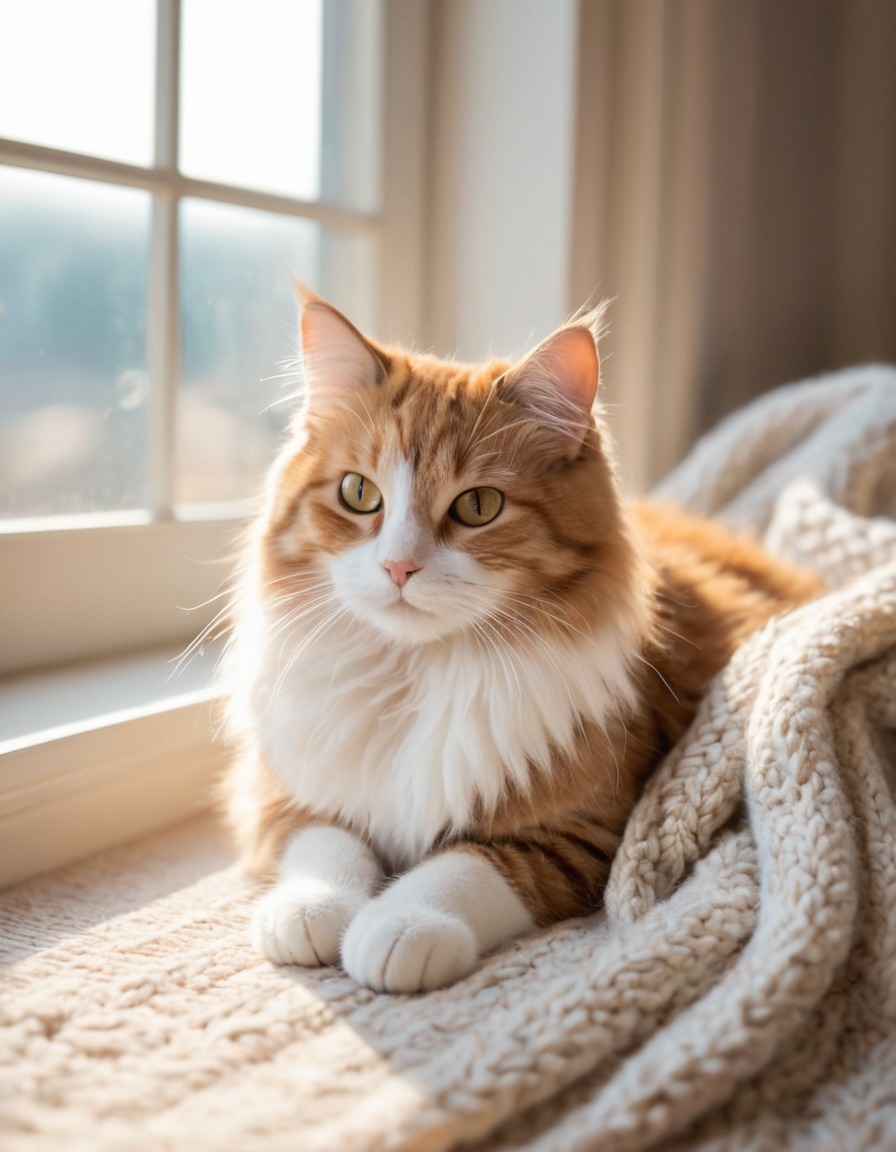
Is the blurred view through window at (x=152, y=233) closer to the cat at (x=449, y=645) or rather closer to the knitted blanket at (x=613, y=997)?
the cat at (x=449, y=645)

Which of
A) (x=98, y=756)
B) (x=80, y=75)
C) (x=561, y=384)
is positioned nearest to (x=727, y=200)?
(x=561, y=384)

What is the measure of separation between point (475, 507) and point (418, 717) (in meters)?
0.26

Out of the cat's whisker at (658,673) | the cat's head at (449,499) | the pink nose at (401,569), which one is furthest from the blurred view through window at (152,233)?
the cat's whisker at (658,673)

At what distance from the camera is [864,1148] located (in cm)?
76

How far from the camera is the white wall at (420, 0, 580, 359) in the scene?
1.87m

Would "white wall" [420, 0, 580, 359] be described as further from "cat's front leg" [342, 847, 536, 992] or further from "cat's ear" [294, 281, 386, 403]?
"cat's front leg" [342, 847, 536, 992]

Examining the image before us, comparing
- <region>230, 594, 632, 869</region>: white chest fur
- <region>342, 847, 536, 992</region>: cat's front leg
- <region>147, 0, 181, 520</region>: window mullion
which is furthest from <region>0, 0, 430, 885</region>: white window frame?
<region>342, 847, 536, 992</region>: cat's front leg

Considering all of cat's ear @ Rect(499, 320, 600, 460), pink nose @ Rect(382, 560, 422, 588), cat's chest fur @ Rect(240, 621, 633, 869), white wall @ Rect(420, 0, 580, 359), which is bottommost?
cat's chest fur @ Rect(240, 621, 633, 869)

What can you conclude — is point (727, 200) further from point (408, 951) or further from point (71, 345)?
point (408, 951)

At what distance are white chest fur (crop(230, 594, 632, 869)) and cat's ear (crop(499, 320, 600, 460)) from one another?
253 millimetres

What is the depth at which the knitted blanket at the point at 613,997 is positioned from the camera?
773 millimetres

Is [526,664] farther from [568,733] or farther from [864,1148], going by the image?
[864,1148]

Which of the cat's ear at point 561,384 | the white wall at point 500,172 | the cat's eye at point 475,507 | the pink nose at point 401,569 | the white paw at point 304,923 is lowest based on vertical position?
the white paw at point 304,923

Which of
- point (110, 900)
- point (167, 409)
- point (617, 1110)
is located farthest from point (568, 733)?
point (167, 409)
